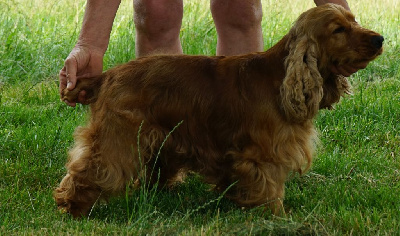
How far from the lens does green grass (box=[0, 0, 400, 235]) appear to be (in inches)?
134

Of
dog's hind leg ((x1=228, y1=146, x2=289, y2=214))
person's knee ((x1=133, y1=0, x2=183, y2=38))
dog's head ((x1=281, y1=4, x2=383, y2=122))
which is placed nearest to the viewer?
dog's head ((x1=281, y1=4, x2=383, y2=122))

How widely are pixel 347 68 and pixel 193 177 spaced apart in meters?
1.38

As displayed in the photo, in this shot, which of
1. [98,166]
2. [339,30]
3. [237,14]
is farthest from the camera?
[237,14]

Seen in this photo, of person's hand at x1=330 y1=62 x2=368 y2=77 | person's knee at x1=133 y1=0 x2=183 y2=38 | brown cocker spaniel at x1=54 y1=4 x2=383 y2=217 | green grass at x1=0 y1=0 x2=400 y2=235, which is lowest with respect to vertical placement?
green grass at x1=0 y1=0 x2=400 y2=235

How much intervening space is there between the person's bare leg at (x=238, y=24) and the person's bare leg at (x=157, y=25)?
320mm

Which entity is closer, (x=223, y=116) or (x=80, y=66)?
(x=223, y=116)

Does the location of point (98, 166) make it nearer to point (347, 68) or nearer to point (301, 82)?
point (301, 82)

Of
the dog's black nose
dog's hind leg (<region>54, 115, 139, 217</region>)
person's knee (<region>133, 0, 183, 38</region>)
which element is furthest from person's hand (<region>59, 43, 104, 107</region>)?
the dog's black nose

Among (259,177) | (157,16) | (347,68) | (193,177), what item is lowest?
(193,177)

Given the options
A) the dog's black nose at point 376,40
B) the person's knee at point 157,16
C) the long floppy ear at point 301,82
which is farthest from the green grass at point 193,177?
the person's knee at point 157,16

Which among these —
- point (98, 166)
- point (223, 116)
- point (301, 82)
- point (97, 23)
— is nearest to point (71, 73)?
point (97, 23)

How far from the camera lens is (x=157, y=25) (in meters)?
4.61

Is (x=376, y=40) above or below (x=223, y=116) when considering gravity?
above

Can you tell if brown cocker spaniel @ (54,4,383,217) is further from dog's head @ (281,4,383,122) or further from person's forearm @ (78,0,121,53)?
person's forearm @ (78,0,121,53)
